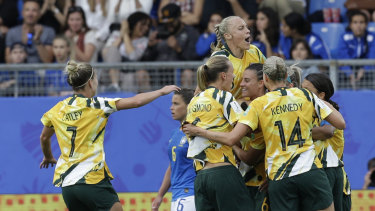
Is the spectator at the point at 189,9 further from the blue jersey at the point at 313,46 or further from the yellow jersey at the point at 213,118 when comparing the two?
the yellow jersey at the point at 213,118

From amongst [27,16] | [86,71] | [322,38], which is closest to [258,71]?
[86,71]

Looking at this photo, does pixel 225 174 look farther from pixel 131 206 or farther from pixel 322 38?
pixel 322 38

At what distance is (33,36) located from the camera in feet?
41.0

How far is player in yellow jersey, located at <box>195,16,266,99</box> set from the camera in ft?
25.3

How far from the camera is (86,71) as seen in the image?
7270mm

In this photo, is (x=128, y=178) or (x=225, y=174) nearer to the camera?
(x=225, y=174)

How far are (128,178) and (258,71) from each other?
165 inches

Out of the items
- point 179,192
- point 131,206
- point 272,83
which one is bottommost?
point 131,206

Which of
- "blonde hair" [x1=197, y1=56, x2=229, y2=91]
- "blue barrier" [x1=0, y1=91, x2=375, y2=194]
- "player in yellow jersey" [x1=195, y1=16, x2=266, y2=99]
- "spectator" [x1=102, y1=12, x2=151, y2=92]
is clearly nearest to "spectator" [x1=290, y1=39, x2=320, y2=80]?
"blue barrier" [x1=0, y1=91, x2=375, y2=194]

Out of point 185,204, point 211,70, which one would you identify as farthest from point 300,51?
point 211,70

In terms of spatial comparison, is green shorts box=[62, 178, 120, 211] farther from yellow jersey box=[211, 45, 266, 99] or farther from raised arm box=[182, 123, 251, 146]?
yellow jersey box=[211, 45, 266, 99]

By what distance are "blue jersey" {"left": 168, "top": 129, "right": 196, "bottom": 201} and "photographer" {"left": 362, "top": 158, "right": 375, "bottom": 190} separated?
3.70m

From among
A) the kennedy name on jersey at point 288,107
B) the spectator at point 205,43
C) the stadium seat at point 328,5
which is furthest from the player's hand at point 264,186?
the stadium seat at point 328,5

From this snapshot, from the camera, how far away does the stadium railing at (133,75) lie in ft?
34.8
